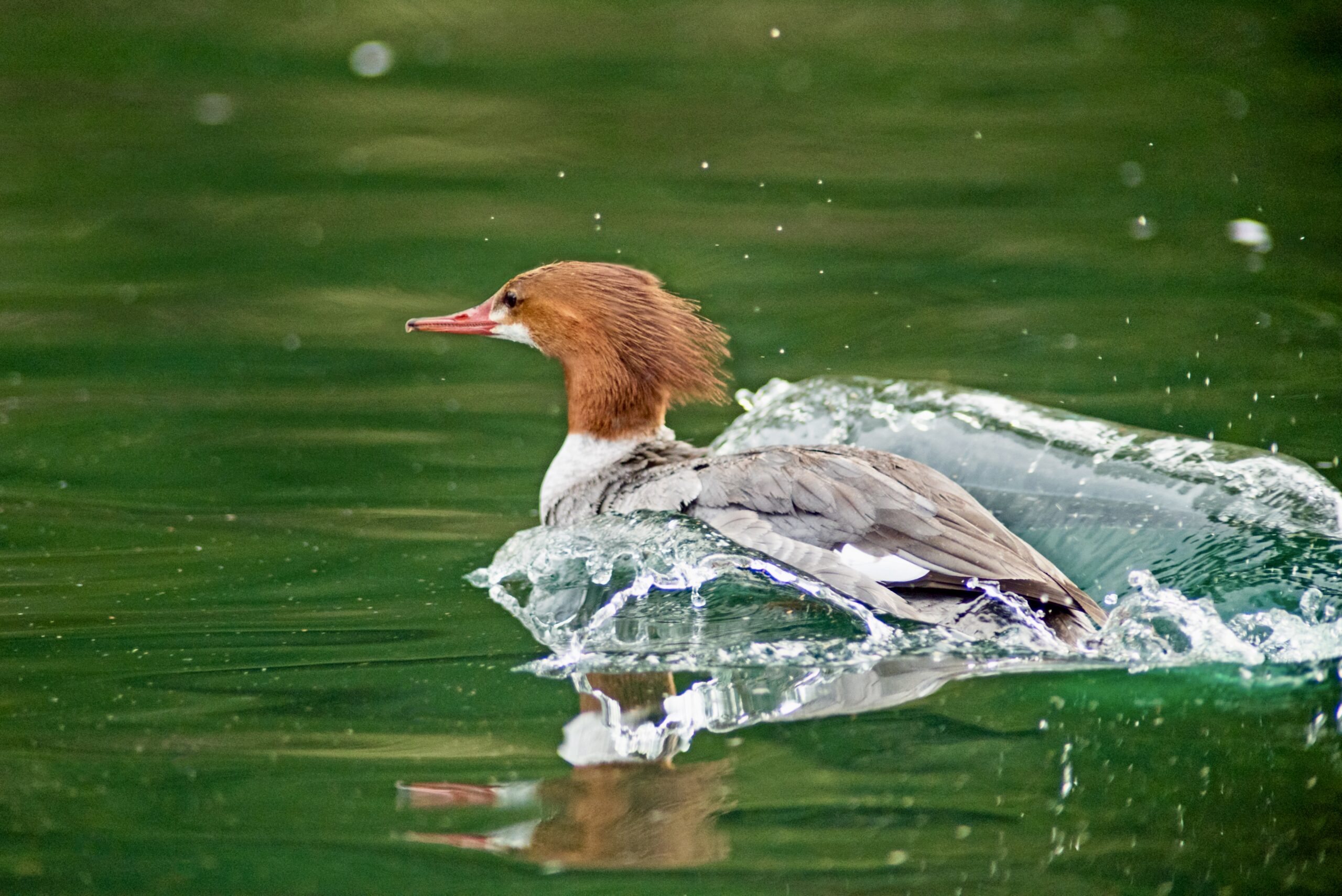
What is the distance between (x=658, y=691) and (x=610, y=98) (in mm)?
6687

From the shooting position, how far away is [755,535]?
499cm

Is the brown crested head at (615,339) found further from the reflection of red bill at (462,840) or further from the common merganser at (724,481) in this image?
the reflection of red bill at (462,840)

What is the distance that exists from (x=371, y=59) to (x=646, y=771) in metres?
8.25

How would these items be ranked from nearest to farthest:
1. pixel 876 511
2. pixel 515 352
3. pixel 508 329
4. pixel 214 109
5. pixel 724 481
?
pixel 876 511, pixel 724 481, pixel 508 329, pixel 515 352, pixel 214 109

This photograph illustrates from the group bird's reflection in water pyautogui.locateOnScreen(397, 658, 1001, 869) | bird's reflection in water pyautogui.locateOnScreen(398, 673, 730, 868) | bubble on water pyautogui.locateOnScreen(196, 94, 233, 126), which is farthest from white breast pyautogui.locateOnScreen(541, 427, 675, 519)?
bubble on water pyautogui.locateOnScreen(196, 94, 233, 126)

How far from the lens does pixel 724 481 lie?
17.0ft

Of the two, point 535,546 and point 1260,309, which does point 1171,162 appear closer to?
point 1260,309

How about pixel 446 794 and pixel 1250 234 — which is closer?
pixel 446 794

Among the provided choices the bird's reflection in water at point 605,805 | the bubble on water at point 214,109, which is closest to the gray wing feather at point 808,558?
the bird's reflection in water at point 605,805

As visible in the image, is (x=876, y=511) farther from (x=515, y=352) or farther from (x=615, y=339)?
(x=515, y=352)

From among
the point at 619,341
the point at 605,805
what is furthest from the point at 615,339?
the point at 605,805

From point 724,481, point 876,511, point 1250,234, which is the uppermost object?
point 1250,234

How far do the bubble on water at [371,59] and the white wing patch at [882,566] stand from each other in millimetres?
7039

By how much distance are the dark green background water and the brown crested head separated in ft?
2.21
